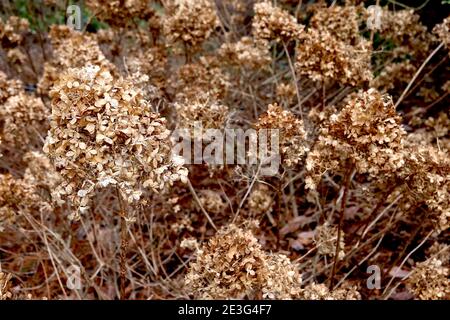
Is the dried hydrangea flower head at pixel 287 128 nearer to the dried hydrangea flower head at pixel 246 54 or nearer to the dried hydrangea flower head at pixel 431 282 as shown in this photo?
the dried hydrangea flower head at pixel 431 282

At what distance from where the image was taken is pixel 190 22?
3408 mm

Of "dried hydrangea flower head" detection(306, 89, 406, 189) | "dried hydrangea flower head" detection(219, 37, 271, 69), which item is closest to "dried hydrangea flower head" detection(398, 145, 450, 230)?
"dried hydrangea flower head" detection(306, 89, 406, 189)

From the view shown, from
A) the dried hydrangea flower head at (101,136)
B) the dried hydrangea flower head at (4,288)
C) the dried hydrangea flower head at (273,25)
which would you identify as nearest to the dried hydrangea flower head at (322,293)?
the dried hydrangea flower head at (101,136)

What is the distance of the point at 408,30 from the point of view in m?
3.83

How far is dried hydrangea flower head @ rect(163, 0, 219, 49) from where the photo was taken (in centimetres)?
341

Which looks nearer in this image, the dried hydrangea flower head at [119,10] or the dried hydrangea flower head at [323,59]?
the dried hydrangea flower head at [323,59]

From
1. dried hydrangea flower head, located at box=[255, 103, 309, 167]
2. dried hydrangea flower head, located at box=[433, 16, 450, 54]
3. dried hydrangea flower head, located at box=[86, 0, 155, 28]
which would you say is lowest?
dried hydrangea flower head, located at box=[255, 103, 309, 167]

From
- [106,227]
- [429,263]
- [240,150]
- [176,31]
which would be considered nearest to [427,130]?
[240,150]

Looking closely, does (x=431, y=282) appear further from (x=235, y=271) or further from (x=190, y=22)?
(x=190, y=22)

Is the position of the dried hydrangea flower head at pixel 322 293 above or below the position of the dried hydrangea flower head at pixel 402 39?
below

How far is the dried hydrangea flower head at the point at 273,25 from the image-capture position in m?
3.04

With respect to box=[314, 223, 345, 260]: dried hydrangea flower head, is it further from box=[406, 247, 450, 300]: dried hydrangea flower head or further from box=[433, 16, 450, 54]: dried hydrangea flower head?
box=[433, 16, 450, 54]: dried hydrangea flower head

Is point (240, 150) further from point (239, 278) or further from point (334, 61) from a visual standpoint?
point (239, 278)

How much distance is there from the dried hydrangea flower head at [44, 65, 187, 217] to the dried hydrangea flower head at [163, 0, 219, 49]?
160 centimetres
